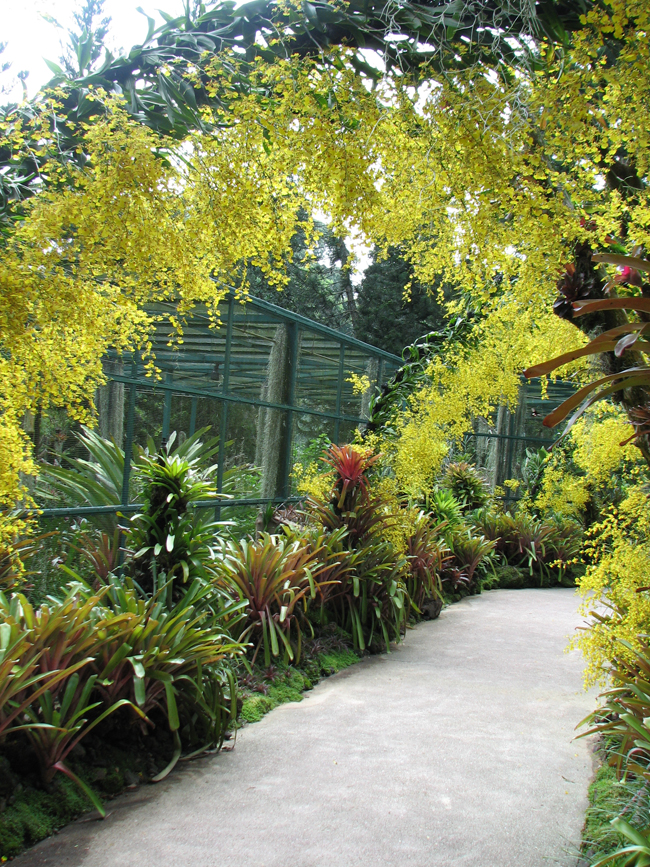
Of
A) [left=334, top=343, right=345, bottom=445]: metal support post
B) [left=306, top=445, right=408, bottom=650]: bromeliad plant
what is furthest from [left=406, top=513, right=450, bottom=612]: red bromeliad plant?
[left=334, top=343, right=345, bottom=445]: metal support post

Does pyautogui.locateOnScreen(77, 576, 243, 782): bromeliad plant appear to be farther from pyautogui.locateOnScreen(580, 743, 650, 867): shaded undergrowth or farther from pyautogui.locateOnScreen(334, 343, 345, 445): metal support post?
pyautogui.locateOnScreen(334, 343, 345, 445): metal support post

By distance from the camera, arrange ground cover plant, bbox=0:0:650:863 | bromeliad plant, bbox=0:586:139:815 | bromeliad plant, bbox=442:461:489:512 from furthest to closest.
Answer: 1. bromeliad plant, bbox=442:461:489:512
2. bromeliad plant, bbox=0:586:139:815
3. ground cover plant, bbox=0:0:650:863

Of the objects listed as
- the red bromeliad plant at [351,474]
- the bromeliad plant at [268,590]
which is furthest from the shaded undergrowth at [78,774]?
the red bromeliad plant at [351,474]

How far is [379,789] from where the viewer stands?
2.92 meters

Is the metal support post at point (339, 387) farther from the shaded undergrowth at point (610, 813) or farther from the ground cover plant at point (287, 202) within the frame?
the shaded undergrowth at point (610, 813)

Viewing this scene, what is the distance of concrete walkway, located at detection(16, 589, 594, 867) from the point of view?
2.40 metres

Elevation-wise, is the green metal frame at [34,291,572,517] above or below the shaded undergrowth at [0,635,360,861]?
above

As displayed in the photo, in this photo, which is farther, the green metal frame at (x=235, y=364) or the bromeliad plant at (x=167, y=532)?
the green metal frame at (x=235, y=364)

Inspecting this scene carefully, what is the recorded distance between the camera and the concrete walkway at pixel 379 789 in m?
2.40

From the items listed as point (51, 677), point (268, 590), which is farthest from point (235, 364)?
point (51, 677)

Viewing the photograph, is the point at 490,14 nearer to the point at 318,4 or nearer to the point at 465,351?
the point at 318,4

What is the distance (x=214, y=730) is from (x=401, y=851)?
1.15 meters

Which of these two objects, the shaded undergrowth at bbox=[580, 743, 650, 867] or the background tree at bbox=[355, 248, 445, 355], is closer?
the shaded undergrowth at bbox=[580, 743, 650, 867]

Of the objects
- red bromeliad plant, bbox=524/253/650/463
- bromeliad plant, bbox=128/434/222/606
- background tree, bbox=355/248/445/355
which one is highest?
background tree, bbox=355/248/445/355
